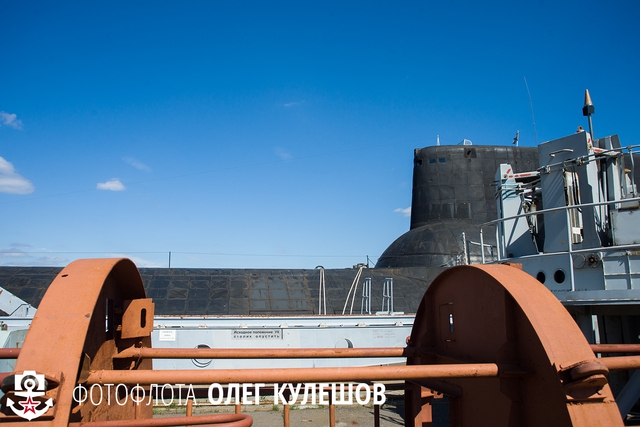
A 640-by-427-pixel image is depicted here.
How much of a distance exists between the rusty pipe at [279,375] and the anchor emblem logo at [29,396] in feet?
1.13

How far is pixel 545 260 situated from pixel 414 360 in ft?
16.1

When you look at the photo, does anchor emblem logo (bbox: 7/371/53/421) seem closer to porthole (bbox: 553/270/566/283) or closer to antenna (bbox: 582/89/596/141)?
porthole (bbox: 553/270/566/283)

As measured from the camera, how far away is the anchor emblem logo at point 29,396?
76.9 inches

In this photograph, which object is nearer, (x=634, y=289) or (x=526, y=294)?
(x=526, y=294)

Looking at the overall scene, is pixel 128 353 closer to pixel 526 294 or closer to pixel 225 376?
pixel 225 376

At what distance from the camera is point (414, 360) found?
395cm

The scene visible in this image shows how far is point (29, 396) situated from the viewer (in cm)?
196

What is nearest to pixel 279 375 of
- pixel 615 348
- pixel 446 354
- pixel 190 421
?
pixel 190 421

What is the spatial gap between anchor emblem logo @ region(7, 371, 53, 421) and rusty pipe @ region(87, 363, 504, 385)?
0.34m

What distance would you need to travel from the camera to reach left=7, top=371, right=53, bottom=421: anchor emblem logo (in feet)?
6.41

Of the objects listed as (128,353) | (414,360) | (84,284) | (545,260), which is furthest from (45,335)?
(545,260)

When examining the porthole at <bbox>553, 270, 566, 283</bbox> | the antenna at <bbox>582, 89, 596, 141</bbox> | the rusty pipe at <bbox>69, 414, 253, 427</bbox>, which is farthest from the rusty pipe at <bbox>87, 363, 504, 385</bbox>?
the antenna at <bbox>582, 89, 596, 141</bbox>

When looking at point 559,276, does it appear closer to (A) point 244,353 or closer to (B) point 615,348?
(B) point 615,348

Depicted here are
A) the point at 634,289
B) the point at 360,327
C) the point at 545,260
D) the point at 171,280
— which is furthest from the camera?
the point at 171,280
